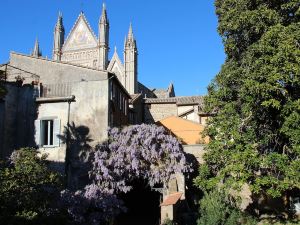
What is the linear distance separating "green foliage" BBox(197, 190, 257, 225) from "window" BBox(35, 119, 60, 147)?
9.19m

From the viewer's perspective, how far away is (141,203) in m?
27.7

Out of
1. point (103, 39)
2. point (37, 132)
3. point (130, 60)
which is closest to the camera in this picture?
point (37, 132)

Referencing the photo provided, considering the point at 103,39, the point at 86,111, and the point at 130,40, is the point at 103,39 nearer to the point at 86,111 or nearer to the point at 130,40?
the point at 130,40

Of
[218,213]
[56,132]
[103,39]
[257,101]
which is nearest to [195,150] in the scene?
[218,213]

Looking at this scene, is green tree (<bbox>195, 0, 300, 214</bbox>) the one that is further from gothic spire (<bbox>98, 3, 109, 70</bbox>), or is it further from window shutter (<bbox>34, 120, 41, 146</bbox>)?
gothic spire (<bbox>98, 3, 109, 70</bbox>)

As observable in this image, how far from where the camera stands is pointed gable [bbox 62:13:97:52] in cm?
8488

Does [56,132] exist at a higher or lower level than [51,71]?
lower

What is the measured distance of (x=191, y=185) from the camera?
26.5 metres

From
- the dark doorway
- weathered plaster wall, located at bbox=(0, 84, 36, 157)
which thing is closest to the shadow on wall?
weathered plaster wall, located at bbox=(0, 84, 36, 157)

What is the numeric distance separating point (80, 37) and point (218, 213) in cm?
6912

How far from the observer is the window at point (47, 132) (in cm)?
2638

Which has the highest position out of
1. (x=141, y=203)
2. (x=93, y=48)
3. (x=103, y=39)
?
(x=103, y=39)

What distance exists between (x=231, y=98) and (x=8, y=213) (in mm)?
11584

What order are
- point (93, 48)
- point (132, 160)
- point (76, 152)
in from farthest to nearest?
point (93, 48)
point (76, 152)
point (132, 160)
